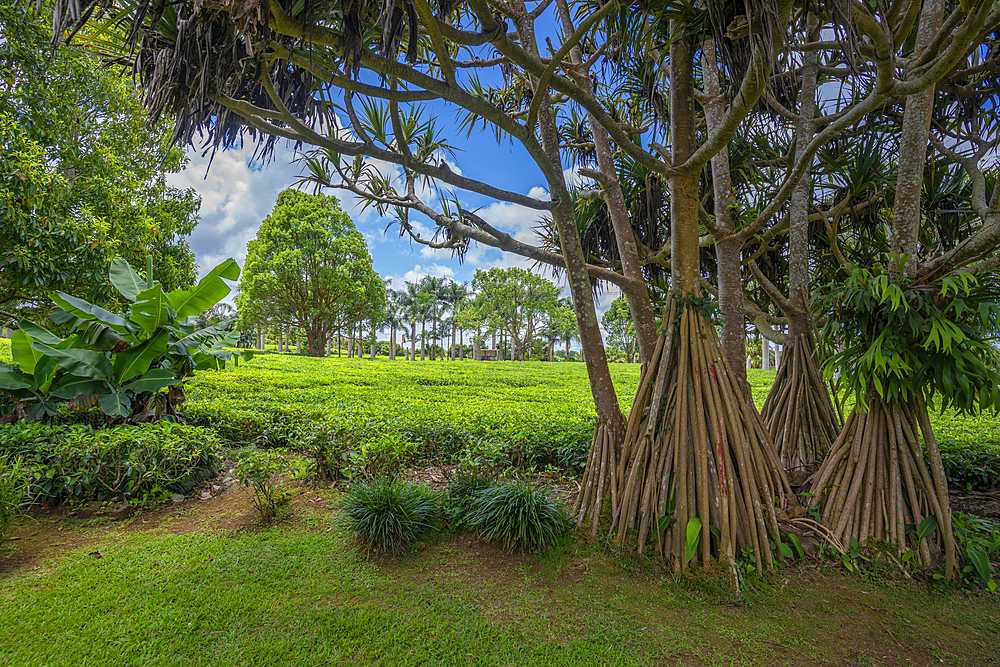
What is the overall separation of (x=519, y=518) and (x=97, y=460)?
11.1 feet

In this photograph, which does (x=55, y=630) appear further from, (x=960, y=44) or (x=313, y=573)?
(x=960, y=44)

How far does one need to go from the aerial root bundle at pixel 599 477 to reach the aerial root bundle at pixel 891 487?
1422mm

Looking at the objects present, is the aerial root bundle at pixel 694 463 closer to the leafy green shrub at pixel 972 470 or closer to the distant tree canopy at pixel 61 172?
the leafy green shrub at pixel 972 470

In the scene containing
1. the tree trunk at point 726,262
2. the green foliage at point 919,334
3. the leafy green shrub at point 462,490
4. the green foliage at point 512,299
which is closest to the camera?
the green foliage at point 919,334

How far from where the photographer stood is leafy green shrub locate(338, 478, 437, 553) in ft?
9.20

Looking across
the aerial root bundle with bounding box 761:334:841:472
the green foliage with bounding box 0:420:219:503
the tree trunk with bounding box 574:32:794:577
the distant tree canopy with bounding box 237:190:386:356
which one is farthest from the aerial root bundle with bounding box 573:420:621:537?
the distant tree canopy with bounding box 237:190:386:356

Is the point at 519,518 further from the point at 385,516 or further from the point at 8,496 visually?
the point at 8,496

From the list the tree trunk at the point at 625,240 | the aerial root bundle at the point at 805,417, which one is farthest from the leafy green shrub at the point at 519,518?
the aerial root bundle at the point at 805,417

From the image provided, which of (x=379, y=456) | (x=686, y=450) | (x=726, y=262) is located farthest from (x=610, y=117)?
(x=379, y=456)

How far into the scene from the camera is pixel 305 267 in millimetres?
21781

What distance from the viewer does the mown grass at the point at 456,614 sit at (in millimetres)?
1947

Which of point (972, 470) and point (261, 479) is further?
point (972, 470)

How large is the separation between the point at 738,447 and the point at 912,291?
1377 millimetres

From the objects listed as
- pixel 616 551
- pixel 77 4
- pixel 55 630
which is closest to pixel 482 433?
pixel 616 551
